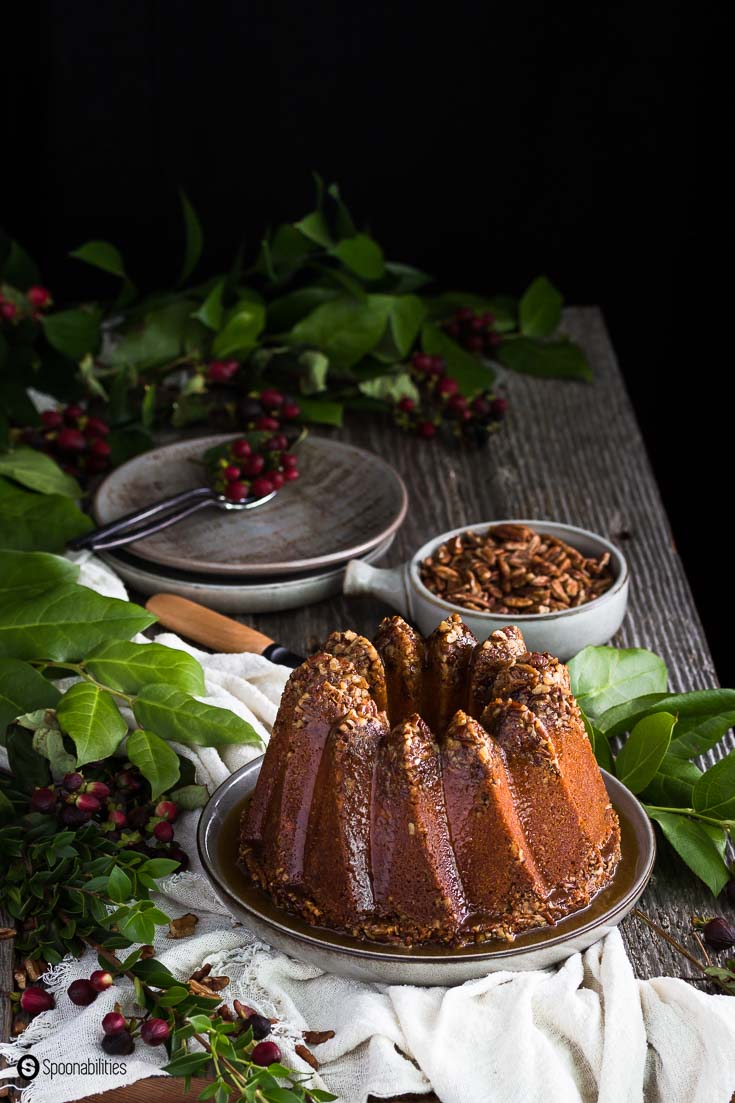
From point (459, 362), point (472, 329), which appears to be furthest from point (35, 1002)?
point (472, 329)

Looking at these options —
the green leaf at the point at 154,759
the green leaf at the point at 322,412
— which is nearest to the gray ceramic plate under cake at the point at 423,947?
the green leaf at the point at 154,759

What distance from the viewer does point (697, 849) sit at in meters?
1.27

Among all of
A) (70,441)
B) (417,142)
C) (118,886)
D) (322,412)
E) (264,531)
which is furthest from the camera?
(417,142)

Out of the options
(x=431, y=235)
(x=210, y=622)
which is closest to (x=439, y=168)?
(x=431, y=235)

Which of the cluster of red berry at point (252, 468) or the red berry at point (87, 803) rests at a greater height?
the red berry at point (87, 803)

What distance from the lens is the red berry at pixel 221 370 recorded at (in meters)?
2.28

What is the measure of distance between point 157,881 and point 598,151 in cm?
198

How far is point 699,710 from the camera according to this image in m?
1.39

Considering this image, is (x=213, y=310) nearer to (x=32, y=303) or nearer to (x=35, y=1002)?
(x=32, y=303)

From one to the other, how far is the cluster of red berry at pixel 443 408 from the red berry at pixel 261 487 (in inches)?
15.3

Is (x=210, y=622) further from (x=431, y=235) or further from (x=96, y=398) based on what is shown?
(x=431, y=235)

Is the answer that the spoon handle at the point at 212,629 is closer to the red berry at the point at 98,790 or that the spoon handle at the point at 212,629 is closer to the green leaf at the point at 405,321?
the red berry at the point at 98,790

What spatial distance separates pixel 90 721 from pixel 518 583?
0.56 meters

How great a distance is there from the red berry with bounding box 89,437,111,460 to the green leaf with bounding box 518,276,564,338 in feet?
2.73
